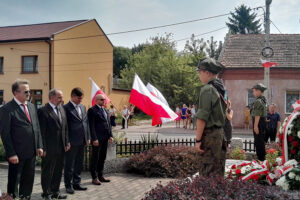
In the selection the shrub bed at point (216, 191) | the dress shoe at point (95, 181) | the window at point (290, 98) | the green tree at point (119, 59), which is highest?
the green tree at point (119, 59)

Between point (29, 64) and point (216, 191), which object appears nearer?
point (216, 191)

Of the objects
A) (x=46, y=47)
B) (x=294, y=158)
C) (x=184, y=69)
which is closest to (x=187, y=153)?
(x=294, y=158)

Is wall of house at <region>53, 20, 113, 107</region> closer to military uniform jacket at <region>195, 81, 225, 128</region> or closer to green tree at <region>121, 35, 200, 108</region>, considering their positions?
green tree at <region>121, 35, 200, 108</region>

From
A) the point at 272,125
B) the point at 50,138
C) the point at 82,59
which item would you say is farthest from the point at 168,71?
the point at 50,138

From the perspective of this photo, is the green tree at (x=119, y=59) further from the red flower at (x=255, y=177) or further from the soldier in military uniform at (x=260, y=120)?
the red flower at (x=255, y=177)

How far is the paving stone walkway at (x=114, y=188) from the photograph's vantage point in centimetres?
573

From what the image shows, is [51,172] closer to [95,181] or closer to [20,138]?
[20,138]

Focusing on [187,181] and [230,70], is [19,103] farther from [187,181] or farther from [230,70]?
[230,70]

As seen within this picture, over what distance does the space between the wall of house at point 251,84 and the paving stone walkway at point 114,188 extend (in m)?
16.4

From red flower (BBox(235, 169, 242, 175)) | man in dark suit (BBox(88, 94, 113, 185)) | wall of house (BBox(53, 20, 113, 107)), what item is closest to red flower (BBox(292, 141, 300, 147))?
red flower (BBox(235, 169, 242, 175))

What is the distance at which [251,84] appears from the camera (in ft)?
73.0

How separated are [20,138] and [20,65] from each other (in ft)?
85.2

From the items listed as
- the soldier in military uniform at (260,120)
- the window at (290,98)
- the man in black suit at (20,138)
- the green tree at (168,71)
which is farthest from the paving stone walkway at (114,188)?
the green tree at (168,71)

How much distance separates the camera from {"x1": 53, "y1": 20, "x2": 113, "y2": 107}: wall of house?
27.7 meters
